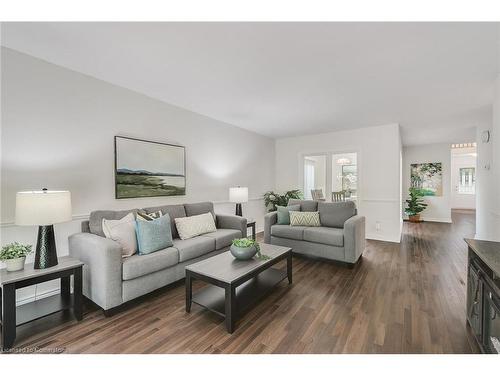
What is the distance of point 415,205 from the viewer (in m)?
6.85

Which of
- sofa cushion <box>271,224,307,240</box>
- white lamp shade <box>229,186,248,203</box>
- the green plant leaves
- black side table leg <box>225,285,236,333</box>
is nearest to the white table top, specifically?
black side table leg <box>225,285,236,333</box>

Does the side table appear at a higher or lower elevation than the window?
lower

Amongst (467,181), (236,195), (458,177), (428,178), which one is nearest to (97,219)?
(236,195)

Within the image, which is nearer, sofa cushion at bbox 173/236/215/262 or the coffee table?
the coffee table

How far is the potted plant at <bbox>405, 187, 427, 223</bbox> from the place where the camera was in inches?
269

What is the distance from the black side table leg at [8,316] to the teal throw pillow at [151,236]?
93 cm

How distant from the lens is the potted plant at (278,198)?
18.5ft

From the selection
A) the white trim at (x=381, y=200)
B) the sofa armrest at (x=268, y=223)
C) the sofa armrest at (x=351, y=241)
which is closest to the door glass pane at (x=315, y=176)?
the white trim at (x=381, y=200)

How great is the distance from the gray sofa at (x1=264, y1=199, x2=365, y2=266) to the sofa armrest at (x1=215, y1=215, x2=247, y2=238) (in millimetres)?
509

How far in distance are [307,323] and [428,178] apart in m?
7.54

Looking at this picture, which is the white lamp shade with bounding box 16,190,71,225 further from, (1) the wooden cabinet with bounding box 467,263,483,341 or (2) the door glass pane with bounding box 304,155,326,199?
(2) the door glass pane with bounding box 304,155,326,199

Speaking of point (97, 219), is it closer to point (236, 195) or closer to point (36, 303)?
point (36, 303)
